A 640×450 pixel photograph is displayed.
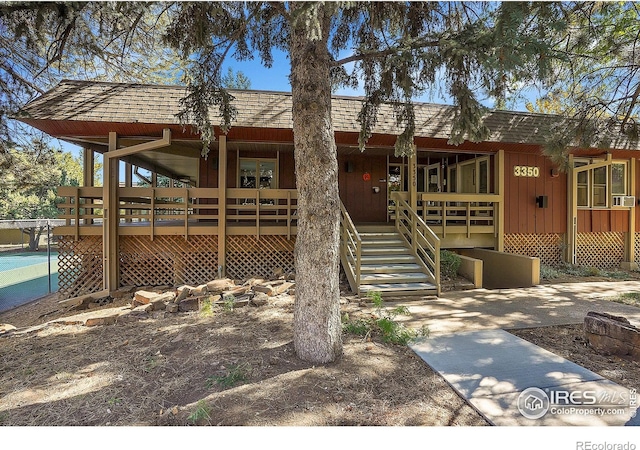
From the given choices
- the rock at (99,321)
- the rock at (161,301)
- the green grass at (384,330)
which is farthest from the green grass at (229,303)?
the green grass at (384,330)

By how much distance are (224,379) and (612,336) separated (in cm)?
427

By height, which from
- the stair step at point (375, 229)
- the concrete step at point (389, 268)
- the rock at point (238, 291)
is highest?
the stair step at point (375, 229)

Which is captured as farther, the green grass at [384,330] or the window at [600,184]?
the window at [600,184]

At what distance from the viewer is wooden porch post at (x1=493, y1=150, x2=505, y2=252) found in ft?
29.0

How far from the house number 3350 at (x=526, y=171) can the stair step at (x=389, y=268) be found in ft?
17.1

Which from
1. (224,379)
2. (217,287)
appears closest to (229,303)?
(217,287)

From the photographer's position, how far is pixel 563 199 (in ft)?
31.6

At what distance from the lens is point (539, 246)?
949cm

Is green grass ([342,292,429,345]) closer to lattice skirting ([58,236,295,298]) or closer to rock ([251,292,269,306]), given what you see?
rock ([251,292,269,306])

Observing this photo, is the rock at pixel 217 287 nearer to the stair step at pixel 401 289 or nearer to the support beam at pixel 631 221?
the stair step at pixel 401 289

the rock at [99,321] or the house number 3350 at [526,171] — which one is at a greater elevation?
the house number 3350 at [526,171]

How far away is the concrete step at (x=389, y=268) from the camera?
6.40 m

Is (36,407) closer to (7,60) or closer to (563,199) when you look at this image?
(7,60)
